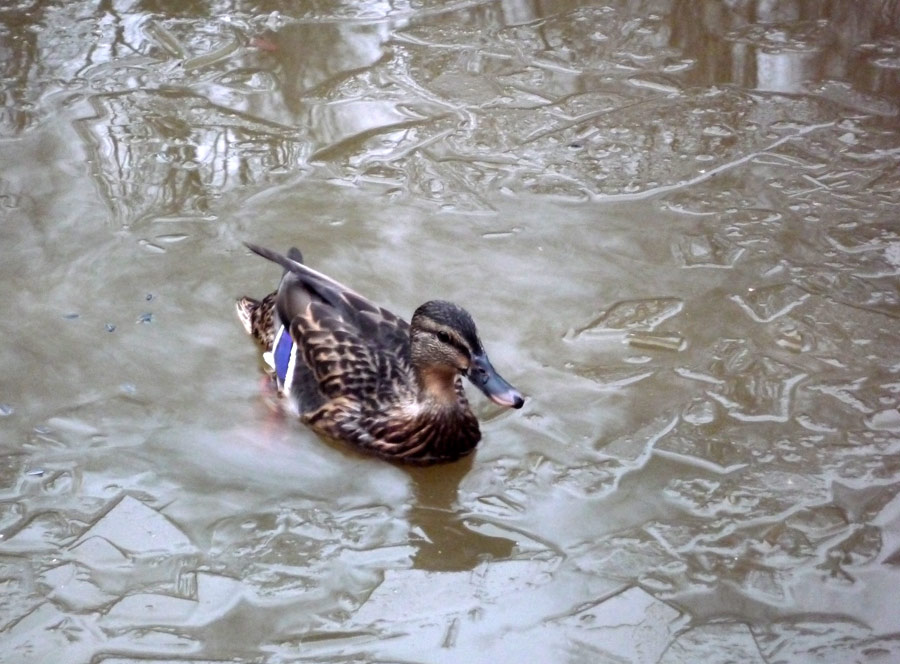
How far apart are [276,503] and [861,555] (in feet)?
7.39

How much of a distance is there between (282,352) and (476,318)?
3.10ft

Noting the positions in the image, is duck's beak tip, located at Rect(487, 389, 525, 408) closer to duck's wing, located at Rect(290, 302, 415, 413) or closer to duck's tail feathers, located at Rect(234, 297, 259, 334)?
duck's wing, located at Rect(290, 302, 415, 413)

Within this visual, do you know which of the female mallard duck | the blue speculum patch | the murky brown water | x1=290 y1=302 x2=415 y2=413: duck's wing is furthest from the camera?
the blue speculum patch

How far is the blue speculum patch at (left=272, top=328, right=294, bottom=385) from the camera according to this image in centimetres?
562

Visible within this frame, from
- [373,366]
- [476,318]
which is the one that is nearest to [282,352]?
[373,366]

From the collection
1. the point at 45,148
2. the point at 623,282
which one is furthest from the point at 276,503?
the point at 45,148

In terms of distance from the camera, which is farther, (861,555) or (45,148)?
(45,148)

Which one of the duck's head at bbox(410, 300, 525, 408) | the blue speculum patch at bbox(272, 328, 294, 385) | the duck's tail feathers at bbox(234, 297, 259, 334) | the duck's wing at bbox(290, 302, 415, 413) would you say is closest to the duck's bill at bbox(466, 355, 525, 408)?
the duck's head at bbox(410, 300, 525, 408)

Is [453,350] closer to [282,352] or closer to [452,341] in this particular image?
[452,341]

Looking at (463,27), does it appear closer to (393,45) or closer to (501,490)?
(393,45)

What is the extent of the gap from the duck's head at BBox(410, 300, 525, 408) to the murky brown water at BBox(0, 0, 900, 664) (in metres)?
0.38

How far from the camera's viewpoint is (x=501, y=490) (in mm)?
4926

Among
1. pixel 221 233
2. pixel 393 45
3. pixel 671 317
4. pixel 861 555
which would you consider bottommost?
pixel 861 555

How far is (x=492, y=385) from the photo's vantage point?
487 centimetres
